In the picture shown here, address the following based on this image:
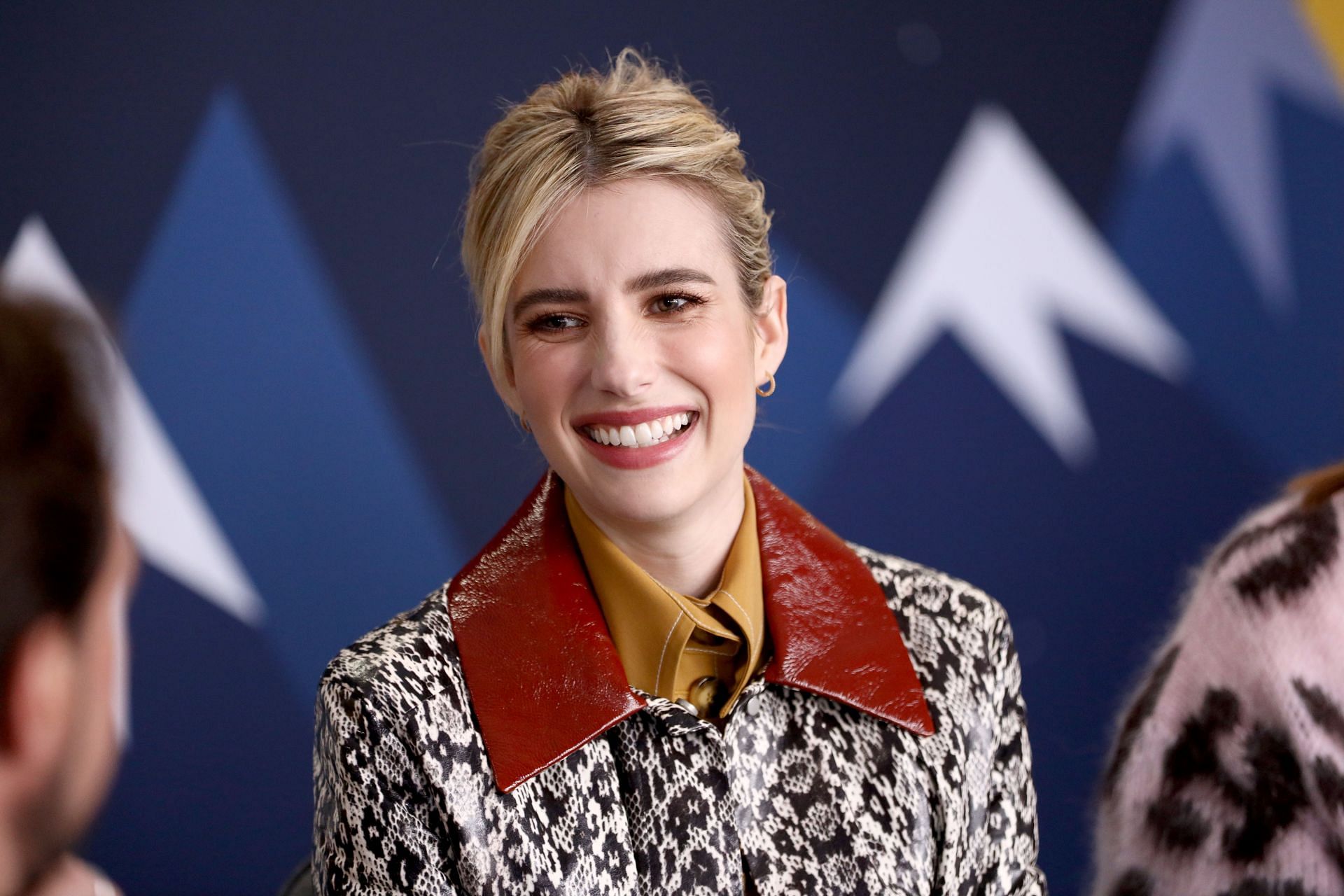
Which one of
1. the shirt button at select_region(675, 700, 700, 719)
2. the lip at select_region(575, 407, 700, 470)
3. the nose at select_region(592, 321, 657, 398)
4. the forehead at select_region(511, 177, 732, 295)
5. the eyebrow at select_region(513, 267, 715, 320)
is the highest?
the forehead at select_region(511, 177, 732, 295)

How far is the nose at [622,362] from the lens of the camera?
1266 millimetres

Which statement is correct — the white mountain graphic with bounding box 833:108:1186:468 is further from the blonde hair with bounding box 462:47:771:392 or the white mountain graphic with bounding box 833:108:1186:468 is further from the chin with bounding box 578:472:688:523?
the chin with bounding box 578:472:688:523

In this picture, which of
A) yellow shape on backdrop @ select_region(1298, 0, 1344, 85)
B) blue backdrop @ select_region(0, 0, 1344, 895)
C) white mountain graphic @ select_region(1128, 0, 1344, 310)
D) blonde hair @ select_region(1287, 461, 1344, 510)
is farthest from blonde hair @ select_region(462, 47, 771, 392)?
yellow shape on backdrop @ select_region(1298, 0, 1344, 85)

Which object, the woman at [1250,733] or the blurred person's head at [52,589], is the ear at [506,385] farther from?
the blurred person's head at [52,589]

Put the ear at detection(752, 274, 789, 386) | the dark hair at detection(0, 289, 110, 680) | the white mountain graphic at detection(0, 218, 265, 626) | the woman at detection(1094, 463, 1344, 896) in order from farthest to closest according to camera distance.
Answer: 1. the white mountain graphic at detection(0, 218, 265, 626)
2. the ear at detection(752, 274, 789, 386)
3. the woman at detection(1094, 463, 1344, 896)
4. the dark hair at detection(0, 289, 110, 680)

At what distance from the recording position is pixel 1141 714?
801 millimetres

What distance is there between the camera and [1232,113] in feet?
7.87

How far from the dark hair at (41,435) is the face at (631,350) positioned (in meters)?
0.90

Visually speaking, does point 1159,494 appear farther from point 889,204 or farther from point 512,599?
point 512,599

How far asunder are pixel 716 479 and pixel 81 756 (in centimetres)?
98

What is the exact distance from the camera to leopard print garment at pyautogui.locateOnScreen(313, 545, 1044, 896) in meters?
1.18

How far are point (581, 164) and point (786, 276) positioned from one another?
45.9 inches

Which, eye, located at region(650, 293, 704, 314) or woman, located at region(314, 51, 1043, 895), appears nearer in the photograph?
woman, located at region(314, 51, 1043, 895)

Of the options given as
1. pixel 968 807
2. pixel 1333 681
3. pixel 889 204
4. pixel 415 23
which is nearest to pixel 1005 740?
pixel 968 807
